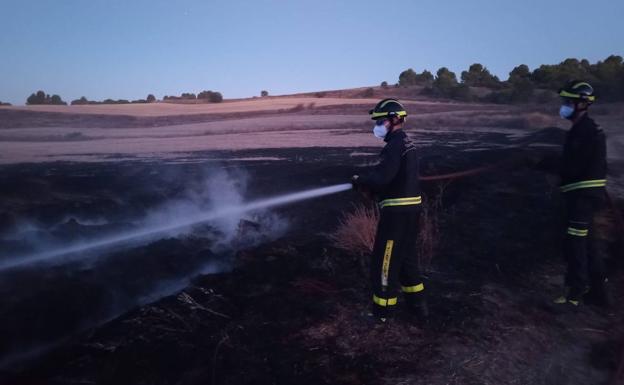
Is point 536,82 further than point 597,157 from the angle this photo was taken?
Yes

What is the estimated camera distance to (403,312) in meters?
4.24

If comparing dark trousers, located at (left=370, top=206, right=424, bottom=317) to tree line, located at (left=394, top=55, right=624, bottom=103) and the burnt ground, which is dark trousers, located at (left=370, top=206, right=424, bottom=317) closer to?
the burnt ground

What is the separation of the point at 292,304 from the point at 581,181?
120 inches

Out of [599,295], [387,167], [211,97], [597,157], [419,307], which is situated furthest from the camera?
[211,97]

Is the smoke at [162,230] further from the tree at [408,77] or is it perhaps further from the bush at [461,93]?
the tree at [408,77]

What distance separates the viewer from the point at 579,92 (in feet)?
13.9

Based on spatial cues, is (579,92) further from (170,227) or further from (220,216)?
(170,227)

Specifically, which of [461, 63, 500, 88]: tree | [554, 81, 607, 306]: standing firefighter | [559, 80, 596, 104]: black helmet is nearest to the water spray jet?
[554, 81, 607, 306]: standing firefighter

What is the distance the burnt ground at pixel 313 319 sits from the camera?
339 centimetres

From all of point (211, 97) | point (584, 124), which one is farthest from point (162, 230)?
point (211, 97)

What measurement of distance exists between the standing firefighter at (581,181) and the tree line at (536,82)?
26.8 meters

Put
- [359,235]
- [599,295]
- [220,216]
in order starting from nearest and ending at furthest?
[599,295]
[359,235]
[220,216]

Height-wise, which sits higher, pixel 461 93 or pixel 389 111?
pixel 461 93

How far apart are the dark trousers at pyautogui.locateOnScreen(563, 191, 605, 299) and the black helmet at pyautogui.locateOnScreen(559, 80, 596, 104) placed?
91 cm
